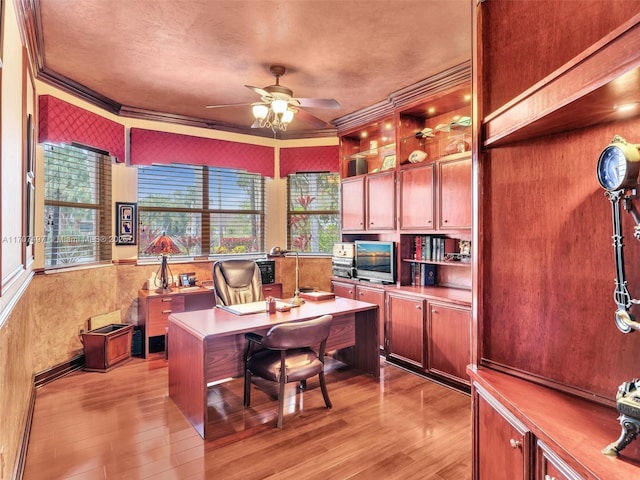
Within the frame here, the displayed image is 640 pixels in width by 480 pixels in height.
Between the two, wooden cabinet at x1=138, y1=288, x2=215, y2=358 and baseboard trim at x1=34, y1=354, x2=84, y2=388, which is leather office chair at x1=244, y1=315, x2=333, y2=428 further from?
baseboard trim at x1=34, y1=354, x2=84, y2=388

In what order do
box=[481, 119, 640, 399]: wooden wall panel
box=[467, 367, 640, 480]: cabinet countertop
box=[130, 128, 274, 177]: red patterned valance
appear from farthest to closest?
1. box=[130, 128, 274, 177]: red patterned valance
2. box=[481, 119, 640, 399]: wooden wall panel
3. box=[467, 367, 640, 480]: cabinet countertop

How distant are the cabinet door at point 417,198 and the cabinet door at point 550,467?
2.75 m

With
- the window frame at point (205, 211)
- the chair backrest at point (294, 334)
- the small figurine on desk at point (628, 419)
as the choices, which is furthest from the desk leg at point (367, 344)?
the small figurine on desk at point (628, 419)

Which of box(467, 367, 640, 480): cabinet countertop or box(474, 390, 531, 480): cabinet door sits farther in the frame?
box(474, 390, 531, 480): cabinet door

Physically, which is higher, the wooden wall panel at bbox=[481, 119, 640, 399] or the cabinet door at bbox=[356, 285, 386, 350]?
the wooden wall panel at bbox=[481, 119, 640, 399]

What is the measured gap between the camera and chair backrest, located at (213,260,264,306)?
353cm

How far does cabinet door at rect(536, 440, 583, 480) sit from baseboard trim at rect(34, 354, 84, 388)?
3899 mm

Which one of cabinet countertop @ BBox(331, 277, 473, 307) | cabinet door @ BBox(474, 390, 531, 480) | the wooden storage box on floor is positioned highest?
cabinet countertop @ BBox(331, 277, 473, 307)

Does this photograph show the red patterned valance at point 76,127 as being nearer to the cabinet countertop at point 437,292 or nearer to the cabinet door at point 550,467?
the cabinet countertop at point 437,292

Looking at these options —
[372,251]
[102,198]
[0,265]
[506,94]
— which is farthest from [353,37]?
[102,198]

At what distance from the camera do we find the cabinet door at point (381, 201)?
423 cm

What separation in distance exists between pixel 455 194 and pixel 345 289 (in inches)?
71.5

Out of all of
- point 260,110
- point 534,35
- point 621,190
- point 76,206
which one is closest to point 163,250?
point 76,206

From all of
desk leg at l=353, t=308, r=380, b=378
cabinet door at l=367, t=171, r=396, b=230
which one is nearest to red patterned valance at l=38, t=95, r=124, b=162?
cabinet door at l=367, t=171, r=396, b=230
